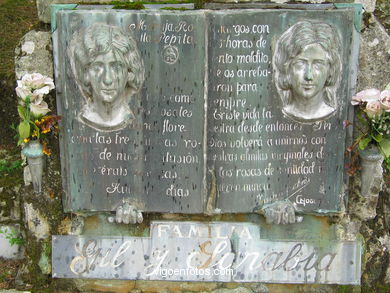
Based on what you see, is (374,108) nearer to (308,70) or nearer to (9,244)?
(308,70)

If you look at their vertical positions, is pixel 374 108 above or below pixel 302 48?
below

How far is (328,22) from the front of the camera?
12.8ft

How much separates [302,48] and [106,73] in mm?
1382

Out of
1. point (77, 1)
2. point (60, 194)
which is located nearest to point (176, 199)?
point (60, 194)

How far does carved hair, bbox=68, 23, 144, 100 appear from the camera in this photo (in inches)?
150

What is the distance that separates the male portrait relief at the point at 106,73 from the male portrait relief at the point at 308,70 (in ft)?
3.41

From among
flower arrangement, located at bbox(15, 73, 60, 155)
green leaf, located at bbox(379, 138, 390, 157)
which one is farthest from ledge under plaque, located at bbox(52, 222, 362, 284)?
flower arrangement, located at bbox(15, 73, 60, 155)

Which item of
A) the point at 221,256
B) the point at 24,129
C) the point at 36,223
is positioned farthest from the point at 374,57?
the point at 36,223

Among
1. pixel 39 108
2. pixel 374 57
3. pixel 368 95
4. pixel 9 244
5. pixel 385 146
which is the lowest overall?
pixel 9 244

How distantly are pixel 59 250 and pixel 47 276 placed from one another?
27 cm

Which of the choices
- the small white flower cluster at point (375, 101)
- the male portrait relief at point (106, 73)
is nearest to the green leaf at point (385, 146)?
the small white flower cluster at point (375, 101)

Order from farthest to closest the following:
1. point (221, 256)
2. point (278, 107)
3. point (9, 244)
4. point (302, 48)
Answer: point (9, 244) < point (221, 256) < point (278, 107) < point (302, 48)

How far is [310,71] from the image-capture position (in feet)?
12.5

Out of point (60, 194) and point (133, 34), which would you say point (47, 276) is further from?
point (133, 34)
